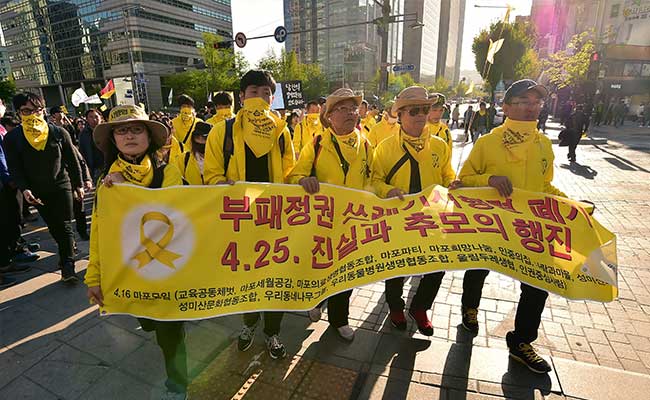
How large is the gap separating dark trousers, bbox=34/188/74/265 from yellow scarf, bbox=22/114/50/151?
1.94 feet

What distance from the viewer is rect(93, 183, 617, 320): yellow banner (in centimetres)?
226

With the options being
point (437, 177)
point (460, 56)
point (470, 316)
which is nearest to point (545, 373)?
point (470, 316)

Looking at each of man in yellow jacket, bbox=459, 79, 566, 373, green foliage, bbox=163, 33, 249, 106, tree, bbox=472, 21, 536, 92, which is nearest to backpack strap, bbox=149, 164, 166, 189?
man in yellow jacket, bbox=459, 79, 566, 373

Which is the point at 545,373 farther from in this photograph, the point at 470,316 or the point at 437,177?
the point at 437,177

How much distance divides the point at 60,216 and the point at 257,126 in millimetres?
3165

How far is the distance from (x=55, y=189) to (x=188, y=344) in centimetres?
271

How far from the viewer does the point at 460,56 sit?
7333 inches

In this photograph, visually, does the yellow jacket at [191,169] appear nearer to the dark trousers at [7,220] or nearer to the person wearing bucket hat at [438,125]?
the dark trousers at [7,220]

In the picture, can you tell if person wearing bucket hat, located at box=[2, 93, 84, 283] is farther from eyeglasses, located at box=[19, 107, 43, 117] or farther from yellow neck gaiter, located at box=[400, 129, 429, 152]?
yellow neck gaiter, located at box=[400, 129, 429, 152]

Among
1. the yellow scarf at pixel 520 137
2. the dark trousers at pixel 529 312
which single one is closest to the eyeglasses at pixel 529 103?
the yellow scarf at pixel 520 137

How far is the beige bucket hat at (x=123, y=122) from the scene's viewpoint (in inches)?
88.5

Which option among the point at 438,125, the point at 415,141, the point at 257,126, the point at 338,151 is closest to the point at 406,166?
the point at 415,141

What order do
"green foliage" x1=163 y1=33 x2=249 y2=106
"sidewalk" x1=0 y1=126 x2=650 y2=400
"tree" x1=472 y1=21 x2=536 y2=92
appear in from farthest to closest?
"green foliage" x1=163 y1=33 x2=249 y2=106, "tree" x1=472 y1=21 x2=536 y2=92, "sidewalk" x1=0 y1=126 x2=650 y2=400

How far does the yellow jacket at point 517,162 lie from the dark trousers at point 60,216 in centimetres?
474
